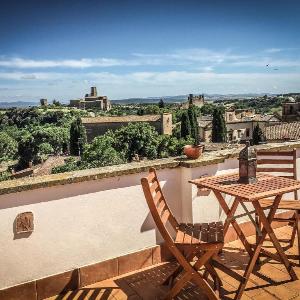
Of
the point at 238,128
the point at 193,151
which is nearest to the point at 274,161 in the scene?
the point at 193,151

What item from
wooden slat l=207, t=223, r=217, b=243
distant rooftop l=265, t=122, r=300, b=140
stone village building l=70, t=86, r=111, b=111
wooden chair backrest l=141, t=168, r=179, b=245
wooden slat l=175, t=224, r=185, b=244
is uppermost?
stone village building l=70, t=86, r=111, b=111

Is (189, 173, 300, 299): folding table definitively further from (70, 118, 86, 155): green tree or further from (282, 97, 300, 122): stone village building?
(70, 118, 86, 155): green tree

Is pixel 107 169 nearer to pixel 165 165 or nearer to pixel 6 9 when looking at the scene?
pixel 165 165

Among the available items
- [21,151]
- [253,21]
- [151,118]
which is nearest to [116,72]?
[151,118]

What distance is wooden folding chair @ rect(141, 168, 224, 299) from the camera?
7.22 feet

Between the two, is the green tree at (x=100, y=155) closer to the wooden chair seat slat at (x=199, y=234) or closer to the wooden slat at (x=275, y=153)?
the wooden slat at (x=275, y=153)

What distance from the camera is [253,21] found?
14.5 meters

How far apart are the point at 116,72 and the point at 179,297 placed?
322 ft

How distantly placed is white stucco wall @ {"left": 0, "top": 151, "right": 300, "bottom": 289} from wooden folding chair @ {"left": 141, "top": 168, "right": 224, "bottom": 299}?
1.62 ft

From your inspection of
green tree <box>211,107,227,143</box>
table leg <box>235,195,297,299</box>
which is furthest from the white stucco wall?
green tree <box>211,107,227,143</box>

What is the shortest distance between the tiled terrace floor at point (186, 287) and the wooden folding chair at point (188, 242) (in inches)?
6.4

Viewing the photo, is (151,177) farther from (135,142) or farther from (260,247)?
(135,142)

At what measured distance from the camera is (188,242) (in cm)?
228

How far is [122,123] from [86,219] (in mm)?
60988
